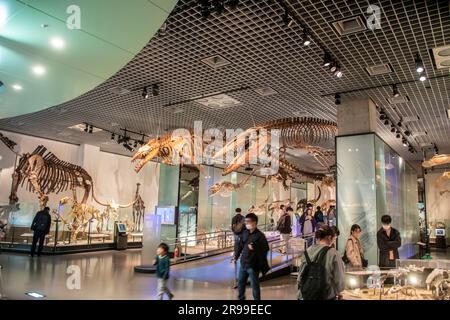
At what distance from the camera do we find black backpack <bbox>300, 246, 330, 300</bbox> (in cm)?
300

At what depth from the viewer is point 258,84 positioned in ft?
23.4

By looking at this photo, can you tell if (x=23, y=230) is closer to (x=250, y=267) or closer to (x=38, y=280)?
(x=38, y=280)

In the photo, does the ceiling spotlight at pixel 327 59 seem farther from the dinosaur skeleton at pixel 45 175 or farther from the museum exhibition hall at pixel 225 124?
the dinosaur skeleton at pixel 45 175

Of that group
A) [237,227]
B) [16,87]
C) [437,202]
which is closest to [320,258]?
[237,227]

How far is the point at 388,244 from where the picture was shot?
5363 mm

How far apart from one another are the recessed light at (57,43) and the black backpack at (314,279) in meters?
3.60

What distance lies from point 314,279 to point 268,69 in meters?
4.21

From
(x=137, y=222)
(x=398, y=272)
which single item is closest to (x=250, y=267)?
(x=398, y=272)

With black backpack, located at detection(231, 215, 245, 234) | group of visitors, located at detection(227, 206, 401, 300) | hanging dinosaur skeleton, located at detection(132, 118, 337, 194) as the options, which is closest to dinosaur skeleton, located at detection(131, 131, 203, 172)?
hanging dinosaur skeleton, located at detection(132, 118, 337, 194)

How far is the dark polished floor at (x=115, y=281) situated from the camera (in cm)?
586

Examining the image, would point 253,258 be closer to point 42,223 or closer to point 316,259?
point 316,259

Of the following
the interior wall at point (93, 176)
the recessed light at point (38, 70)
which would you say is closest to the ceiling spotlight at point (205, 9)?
the recessed light at point (38, 70)

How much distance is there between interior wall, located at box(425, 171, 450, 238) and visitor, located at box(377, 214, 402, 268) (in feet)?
43.3

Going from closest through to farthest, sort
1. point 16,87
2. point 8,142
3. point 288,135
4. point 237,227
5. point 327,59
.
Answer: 1. point 327,59
2. point 16,87
3. point 237,227
4. point 288,135
5. point 8,142
